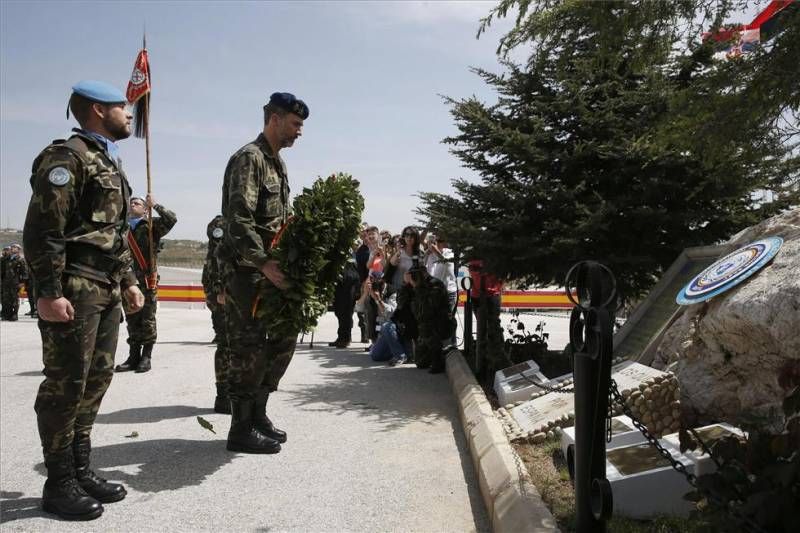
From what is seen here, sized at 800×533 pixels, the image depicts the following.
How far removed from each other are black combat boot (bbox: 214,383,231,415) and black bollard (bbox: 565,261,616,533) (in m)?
4.15

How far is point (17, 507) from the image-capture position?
376cm

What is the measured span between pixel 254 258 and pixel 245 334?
62 centimetres

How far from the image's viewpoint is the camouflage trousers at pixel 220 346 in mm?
6270

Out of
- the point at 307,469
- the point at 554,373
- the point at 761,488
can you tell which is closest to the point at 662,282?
the point at 554,373

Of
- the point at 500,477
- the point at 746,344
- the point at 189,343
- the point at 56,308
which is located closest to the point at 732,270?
the point at 746,344

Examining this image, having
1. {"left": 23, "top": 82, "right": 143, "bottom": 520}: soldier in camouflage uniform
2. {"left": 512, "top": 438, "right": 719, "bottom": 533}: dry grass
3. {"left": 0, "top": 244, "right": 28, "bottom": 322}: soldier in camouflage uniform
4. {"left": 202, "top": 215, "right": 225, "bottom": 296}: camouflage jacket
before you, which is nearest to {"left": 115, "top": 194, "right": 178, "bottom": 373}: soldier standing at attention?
{"left": 202, "top": 215, "right": 225, "bottom": 296}: camouflage jacket

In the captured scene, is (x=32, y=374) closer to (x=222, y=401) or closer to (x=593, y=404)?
(x=222, y=401)

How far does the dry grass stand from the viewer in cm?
313

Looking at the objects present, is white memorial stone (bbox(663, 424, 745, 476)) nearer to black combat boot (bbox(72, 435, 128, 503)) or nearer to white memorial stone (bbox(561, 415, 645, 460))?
white memorial stone (bbox(561, 415, 645, 460))

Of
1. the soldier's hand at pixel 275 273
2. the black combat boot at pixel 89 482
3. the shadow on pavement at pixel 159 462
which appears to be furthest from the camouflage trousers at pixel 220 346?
the black combat boot at pixel 89 482

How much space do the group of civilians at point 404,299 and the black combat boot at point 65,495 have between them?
3987mm

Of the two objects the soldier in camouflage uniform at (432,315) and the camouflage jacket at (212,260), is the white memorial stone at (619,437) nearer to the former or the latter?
the camouflage jacket at (212,260)

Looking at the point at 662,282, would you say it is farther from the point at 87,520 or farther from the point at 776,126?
the point at 87,520

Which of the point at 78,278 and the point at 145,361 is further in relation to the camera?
the point at 145,361
